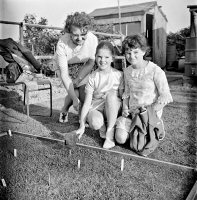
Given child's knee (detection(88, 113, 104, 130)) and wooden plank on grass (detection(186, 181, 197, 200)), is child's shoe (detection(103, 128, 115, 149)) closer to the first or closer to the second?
child's knee (detection(88, 113, 104, 130))

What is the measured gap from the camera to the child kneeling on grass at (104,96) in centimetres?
268

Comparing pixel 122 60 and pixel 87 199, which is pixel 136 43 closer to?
pixel 87 199

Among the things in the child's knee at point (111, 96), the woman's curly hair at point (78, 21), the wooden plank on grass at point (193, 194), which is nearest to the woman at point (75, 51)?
the woman's curly hair at point (78, 21)

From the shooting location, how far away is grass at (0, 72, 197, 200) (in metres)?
1.81

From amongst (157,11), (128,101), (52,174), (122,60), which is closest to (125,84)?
(128,101)

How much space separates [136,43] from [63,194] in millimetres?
1358

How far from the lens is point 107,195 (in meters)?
1.78

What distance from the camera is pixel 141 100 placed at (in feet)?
A: 8.48

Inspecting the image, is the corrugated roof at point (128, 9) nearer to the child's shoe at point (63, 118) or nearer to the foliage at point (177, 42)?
the foliage at point (177, 42)

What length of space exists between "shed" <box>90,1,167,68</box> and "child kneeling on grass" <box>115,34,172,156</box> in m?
8.52

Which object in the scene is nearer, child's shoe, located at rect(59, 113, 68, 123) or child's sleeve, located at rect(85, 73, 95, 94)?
child's sleeve, located at rect(85, 73, 95, 94)

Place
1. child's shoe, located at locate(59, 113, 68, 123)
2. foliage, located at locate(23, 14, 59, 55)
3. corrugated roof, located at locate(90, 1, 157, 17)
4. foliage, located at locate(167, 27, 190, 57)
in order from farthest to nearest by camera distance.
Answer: foliage, located at locate(167, 27, 190, 57)
corrugated roof, located at locate(90, 1, 157, 17)
foliage, located at locate(23, 14, 59, 55)
child's shoe, located at locate(59, 113, 68, 123)

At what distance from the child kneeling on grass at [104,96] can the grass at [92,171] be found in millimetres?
172

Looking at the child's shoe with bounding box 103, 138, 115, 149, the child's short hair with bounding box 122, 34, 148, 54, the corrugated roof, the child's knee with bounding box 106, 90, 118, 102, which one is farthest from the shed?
the child's shoe with bounding box 103, 138, 115, 149
